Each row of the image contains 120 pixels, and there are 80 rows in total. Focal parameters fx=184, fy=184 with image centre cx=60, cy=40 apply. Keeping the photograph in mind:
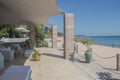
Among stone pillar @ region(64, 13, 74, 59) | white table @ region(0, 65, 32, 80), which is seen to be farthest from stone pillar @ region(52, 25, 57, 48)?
white table @ region(0, 65, 32, 80)

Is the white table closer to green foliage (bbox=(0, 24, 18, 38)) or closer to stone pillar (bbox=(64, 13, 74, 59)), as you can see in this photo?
stone pillar (bbox=(64, 13, 74, 59))

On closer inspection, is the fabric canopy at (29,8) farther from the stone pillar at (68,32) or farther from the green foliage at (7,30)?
the green foliage at (7,30)

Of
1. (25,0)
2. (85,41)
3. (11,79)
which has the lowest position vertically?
(11,79)

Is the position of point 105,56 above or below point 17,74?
below

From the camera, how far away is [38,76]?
21.8ft

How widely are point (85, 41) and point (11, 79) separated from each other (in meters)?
6.76

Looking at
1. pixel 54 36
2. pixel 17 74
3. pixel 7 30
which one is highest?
pixel 7 30

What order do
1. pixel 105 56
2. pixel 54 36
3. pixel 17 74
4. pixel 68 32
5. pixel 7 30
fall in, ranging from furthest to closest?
pixel 7 30, pixel 54 36, pixel 105 56, pixel 68 32, pixel 17 74

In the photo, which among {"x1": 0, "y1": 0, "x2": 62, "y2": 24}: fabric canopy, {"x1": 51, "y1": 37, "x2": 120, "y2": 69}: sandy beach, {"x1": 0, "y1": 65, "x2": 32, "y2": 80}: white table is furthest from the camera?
{"x1": 51, "y1": 37, "x2": 120, "y2": 69}: sandy beach

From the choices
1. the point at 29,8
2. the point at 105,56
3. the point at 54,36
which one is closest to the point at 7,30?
the point at 54,36

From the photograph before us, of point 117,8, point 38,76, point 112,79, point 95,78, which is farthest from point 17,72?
point 117,8

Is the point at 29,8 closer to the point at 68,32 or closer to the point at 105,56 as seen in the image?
the point at 68,32

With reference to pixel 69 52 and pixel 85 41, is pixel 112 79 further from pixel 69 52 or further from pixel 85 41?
pixel 69 52

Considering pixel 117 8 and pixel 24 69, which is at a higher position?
pixel 117 8
